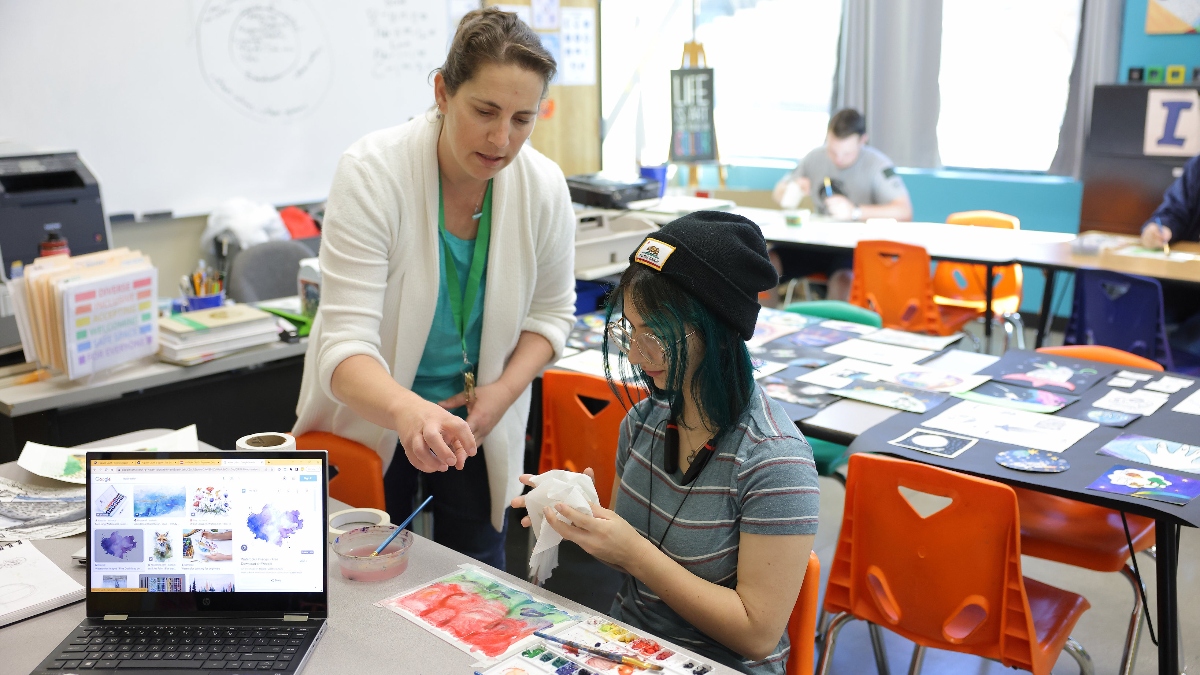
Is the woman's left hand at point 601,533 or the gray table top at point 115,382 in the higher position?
the woman's left hand at point 601,533

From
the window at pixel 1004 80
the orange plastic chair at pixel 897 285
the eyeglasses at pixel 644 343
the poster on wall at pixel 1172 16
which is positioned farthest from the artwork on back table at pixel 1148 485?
the window at pixel 1004 80

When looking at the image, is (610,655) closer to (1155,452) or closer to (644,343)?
(644,343)

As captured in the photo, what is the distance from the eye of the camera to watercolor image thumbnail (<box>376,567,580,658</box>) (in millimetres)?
1266

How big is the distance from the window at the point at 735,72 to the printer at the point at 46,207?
12.9 feet

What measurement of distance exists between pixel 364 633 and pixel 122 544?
34 cm

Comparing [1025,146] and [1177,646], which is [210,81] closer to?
[1177,646]

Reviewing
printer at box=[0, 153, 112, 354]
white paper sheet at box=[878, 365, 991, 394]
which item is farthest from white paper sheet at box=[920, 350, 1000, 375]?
printer at box=[0, 153, 112, 354]

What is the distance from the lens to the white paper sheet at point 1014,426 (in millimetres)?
2104

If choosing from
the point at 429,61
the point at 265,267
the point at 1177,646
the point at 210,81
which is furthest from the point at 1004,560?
the point at 429,61

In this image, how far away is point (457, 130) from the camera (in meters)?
1.65

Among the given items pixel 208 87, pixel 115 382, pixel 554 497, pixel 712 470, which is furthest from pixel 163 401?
pixel 208 87

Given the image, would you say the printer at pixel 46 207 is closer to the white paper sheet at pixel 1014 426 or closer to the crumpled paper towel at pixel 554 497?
the crumpled paper towel at pixel 554 497

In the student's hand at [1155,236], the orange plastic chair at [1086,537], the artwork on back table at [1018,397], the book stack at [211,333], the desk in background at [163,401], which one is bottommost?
the orange plastic chair at [1086,537]

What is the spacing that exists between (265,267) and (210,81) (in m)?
1.28
